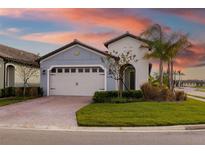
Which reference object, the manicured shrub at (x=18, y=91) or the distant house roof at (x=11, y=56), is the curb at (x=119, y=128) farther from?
the distant house roof at (x=11, y=56)

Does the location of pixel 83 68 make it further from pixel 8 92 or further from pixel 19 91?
pixel 8 92

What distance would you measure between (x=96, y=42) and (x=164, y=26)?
5558mm

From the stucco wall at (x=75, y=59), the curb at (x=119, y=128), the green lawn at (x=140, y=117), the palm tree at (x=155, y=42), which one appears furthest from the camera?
the palm tree at (x=155, y=42)

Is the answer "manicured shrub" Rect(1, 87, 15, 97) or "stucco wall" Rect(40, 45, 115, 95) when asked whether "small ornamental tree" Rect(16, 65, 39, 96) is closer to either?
"manicured shrub" Rect(1, 87, 15, 97)

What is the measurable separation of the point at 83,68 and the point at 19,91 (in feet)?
17.2

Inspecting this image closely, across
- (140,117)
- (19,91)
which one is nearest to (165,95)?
(140,117)

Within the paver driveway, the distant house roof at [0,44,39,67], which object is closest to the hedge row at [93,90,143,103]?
the paver driveway

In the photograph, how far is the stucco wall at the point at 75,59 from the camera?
2311 centimetres

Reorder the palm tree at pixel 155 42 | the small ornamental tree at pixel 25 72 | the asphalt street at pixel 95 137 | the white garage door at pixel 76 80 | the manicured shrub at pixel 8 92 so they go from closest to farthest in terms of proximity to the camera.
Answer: the asphalt street at pixel 95 137, the manicured shrub at pixel 8 92, the white garage door at pixel 76 80, the palm tree at pixel 155 42, the small ornamental tree at pixel 25 72

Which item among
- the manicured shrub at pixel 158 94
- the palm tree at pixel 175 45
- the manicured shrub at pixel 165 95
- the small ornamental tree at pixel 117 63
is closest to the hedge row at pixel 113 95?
the manicured shrub at pixel 158 94

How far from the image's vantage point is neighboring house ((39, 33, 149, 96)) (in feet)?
76.2

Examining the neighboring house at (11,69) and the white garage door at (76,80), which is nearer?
the neighboring house at (11,69)

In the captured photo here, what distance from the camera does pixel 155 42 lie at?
24031 millimetres

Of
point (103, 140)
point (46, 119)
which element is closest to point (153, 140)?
point (103, 140)
